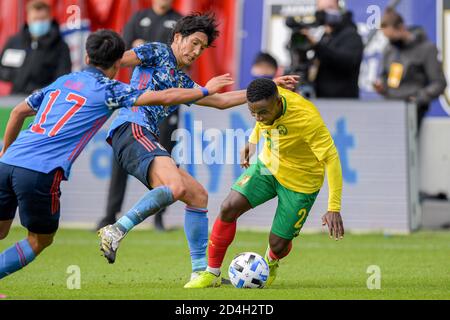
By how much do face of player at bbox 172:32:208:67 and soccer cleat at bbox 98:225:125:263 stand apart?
78.0 inches

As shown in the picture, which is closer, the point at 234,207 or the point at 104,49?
the point at 104,49

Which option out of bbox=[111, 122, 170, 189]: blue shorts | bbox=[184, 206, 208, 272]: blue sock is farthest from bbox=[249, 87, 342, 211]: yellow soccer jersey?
bbox=[111, 122, 170, 189]: blue shorts

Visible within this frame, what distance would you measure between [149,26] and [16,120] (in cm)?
616

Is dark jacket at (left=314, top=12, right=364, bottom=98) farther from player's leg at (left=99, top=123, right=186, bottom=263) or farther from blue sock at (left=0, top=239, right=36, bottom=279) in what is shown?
blue sock at (left=0, top=239, right=36, bottom=279)

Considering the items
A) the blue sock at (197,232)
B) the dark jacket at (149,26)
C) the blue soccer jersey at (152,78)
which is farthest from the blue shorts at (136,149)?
the dark jacket at (149,26)

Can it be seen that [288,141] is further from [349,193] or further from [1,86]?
[1,86]

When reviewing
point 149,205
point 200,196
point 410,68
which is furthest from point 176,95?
point 410,68

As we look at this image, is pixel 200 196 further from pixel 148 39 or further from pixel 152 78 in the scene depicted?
pixel 148 39

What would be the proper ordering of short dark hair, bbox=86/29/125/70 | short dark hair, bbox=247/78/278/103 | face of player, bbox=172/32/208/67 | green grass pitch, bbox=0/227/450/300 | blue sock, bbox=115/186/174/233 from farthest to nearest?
face of player, bbox=172/32/208/67 < short dark hair, bbox=247/78/278/103 < green grass pitch, bbox=0/227/450/300 < blue sock, bbox=115/186/174/233 < short dark hair, bbox=86/29/125/70

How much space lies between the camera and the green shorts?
977 cm

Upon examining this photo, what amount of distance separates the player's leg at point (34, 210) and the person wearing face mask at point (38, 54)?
710 centimetres

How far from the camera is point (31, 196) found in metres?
8.12

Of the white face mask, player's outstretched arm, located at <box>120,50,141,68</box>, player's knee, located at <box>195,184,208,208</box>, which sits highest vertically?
player's outstretched arm, located at <box>120,50,141,68</box>

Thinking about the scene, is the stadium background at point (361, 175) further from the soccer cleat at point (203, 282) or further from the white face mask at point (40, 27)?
the soccer cleat at point (203, 282)
